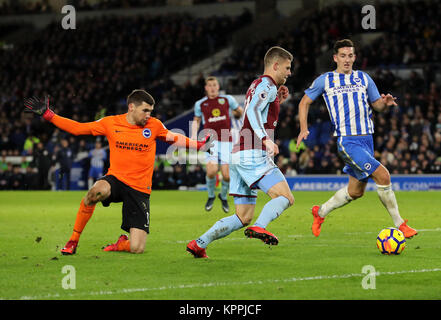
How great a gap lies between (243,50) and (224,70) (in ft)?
4.56

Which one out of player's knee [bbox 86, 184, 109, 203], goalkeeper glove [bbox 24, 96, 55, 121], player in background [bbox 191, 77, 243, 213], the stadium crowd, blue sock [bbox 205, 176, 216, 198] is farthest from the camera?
the stadium crowd

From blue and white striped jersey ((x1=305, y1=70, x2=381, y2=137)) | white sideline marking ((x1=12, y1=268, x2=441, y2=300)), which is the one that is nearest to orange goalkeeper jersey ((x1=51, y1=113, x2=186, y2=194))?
blue and white striped jersey ((x1=305, y1=70, x2=381, y2=137))

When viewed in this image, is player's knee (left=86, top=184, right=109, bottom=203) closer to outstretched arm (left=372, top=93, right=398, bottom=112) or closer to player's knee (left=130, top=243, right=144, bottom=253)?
player's knee (left=130, top=243, right=144, bottom=253)

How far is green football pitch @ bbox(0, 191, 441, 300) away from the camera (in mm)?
6113

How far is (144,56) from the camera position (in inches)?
1444

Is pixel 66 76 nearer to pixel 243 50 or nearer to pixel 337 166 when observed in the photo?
pixel 243 50

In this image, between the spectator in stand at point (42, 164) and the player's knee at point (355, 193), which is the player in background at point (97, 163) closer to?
the spectator in stand at point (42, 164)

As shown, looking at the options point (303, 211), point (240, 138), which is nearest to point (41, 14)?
point (303, 211)

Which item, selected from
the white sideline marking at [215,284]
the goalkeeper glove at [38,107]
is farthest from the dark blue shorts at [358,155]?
the goalkeeper glove at [38,107]

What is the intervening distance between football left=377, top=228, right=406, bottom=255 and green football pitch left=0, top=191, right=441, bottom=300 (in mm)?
156

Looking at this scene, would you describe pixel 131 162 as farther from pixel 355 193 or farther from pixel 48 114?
pixel 355 193

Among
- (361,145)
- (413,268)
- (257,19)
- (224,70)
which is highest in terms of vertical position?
(257,19)

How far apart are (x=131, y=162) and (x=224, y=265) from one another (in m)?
1.90

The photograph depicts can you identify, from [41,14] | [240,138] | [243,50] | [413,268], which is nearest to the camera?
[413,268]
